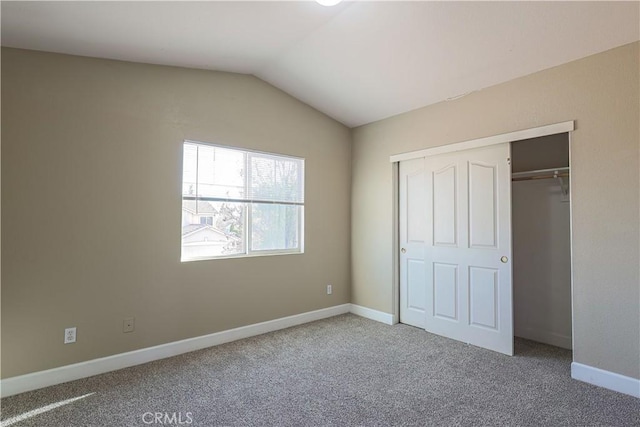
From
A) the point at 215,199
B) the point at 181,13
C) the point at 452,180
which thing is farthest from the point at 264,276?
the point at 181,13

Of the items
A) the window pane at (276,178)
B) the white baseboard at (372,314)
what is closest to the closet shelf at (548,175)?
the white baseboard at (372,314)

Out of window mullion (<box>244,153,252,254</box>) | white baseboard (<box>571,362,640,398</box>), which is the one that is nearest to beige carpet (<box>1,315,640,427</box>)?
white baseboard (<box>571,362,640,398</box>)

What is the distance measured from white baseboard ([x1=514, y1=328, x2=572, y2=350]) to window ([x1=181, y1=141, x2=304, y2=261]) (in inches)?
106

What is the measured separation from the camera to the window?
341 cm

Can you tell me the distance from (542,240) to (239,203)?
3315 millimetres

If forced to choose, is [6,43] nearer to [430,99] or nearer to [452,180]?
[430,99]

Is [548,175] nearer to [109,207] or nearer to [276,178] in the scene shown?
[276,178]

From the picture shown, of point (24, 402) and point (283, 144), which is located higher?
point (283, 144)

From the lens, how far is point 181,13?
2.36 meters

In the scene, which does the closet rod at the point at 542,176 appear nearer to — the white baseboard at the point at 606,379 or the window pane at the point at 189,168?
the white baseboard at the point at 606,379

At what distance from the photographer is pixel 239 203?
372cm

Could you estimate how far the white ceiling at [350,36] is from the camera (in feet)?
7.53

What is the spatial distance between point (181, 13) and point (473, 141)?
284 centimetres

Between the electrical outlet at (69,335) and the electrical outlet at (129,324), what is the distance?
354 mm
